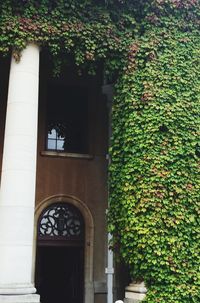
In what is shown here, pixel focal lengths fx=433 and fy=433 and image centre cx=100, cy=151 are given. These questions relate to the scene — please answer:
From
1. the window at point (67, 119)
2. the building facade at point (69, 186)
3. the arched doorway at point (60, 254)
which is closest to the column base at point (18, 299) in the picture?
the building facade at point (69, 186)

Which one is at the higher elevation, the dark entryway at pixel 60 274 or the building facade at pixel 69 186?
the building facade at pixel 69 186

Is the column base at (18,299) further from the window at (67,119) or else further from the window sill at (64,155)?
the window at (67,119)

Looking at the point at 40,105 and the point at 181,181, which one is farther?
the point at 40,105

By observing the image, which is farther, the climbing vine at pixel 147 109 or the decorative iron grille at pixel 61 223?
the decorative iron grille at pixel 61 223

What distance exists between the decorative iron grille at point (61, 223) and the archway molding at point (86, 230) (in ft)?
0.64

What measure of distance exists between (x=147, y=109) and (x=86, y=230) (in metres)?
5.65

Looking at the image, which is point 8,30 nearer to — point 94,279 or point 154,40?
point 154,40

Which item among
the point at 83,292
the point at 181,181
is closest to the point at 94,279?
the point at 83,292

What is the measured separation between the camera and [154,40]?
43.6ft

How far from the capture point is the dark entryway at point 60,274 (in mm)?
15914

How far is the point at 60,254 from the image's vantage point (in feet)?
53.7

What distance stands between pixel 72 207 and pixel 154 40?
266 inches

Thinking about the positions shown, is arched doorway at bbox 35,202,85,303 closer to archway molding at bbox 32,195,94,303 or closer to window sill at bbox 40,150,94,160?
archway molding at bbox 32,195,94,303

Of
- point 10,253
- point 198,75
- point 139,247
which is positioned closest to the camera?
point 10,253
